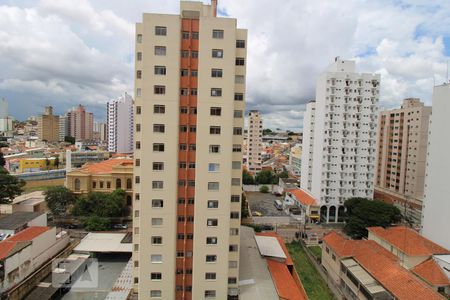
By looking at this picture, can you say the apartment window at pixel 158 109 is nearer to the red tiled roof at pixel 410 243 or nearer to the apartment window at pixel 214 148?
the apartment window at pixel 214 148

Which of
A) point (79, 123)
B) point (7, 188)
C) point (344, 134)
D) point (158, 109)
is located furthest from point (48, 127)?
point (158, 109)

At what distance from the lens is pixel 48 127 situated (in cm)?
14600

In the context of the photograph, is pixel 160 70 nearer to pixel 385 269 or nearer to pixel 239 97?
pixel 239 97

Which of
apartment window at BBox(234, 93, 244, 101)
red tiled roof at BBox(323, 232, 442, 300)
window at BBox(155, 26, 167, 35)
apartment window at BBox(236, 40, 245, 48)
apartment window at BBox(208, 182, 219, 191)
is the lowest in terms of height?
red tiled roof at BBox(323, 232, 442, 300)

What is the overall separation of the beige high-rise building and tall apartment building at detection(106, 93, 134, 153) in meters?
64.7

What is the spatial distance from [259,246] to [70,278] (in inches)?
705

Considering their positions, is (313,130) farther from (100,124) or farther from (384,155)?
(100,124)

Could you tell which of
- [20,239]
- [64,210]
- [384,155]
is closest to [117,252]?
[20,239]

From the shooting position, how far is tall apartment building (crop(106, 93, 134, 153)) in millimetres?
96875

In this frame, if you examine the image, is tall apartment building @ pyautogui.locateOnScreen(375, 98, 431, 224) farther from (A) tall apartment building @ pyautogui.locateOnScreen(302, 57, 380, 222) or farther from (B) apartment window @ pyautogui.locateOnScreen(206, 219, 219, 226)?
(B) apartment window @ pyautogui.locateOnScreen(206, 219, 219, 226)

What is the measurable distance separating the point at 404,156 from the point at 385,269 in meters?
47.1

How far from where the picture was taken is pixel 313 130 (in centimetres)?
5341

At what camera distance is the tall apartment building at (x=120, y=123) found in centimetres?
9688

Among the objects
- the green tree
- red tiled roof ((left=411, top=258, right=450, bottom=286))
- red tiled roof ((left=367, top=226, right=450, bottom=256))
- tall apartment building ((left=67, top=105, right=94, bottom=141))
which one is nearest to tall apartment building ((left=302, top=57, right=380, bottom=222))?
red tiled roof ((left=367, top=226, right=450, bottom=256))
